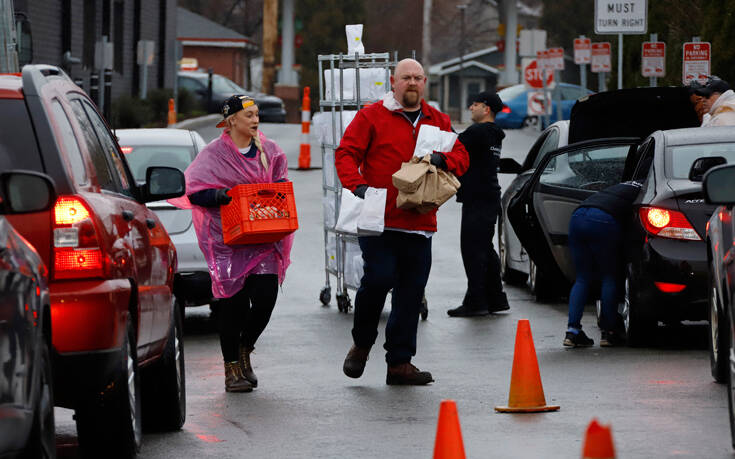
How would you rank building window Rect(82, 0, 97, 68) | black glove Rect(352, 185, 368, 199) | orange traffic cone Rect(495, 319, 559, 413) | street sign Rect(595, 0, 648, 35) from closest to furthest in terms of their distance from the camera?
1. orange traffic cone Rect(495, 319, 559, 413)
2. black glove Rect(352, 185, 368, 199)
3. street sign Rect(595, 0, 648, 35)
4. building window Rect(82, 0, 97, 68)

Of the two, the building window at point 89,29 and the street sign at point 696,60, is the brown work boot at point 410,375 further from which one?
the building window at point 89,29

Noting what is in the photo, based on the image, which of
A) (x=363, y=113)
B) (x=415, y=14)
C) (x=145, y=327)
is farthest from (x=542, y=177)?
(x=415, y=14)

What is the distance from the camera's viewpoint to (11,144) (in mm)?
6965

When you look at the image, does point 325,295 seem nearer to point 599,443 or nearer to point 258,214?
point 258,214

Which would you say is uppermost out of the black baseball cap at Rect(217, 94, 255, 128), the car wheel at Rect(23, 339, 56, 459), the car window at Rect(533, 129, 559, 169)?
the black baseball cap at Rect(217, 94, 255, 128)

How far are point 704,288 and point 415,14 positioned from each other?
A: 8852 cm

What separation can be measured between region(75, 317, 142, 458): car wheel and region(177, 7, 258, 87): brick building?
7250cm

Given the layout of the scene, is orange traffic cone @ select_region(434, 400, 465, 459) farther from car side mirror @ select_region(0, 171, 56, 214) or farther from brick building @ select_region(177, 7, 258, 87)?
brick building @ select_region(177, 7, 258, 87)

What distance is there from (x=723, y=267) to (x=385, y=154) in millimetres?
2814

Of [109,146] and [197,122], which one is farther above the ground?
[197,122]

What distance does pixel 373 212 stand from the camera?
10.1 meters

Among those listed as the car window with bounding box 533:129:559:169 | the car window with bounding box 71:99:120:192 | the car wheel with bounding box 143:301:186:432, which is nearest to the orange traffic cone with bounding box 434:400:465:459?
the car window with bounding box 71:99:120:192

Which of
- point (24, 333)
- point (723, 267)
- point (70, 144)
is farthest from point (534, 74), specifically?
point (24, 333)

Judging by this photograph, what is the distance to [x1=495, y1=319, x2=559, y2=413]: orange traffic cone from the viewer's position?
9.05m
